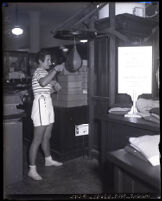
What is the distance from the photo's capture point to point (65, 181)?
2580 mm

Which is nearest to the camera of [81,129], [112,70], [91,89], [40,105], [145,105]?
[145,105]

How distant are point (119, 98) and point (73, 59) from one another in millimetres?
760

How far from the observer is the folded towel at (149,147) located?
1126 mm

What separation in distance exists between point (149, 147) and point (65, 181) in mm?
1616

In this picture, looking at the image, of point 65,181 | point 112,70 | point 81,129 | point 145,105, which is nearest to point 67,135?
point 81,129

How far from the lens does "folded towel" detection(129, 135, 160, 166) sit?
3.69 ft

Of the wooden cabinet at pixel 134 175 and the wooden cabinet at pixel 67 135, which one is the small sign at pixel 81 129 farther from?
the wooden cabinet at pixel 134 175

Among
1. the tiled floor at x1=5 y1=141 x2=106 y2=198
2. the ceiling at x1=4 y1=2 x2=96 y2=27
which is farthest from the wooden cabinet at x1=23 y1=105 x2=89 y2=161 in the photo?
the ceiling at x1=4 y1=2 x2=96 y2=27

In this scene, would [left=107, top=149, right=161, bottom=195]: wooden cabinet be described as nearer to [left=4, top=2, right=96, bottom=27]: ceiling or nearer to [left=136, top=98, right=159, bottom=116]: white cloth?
[left=136, top=98, right=159, bottom=116]: white cloth

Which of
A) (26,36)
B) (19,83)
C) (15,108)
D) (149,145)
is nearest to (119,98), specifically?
(15,108)

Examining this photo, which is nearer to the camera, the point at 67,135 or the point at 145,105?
the point at 145,105

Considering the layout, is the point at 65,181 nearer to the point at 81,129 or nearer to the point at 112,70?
the point at 81,129

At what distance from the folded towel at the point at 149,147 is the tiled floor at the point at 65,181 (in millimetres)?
1263

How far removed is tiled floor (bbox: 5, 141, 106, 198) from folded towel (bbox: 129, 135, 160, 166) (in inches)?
49.7
